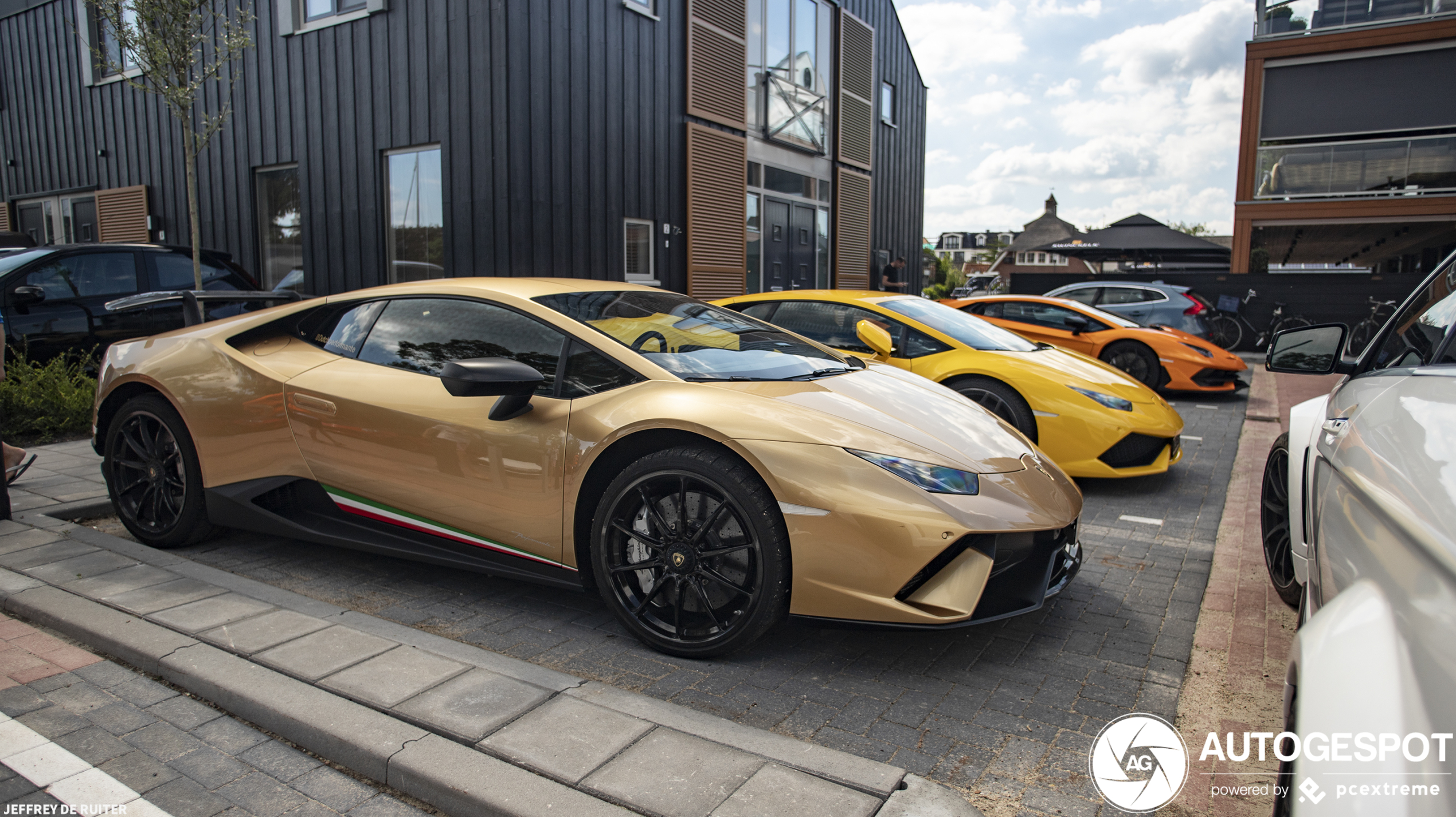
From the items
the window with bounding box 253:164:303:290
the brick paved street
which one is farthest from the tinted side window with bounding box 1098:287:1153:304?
the window with bounding box 253:164:303:290

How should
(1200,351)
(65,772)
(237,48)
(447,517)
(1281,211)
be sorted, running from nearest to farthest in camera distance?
(65,772)
(447,517)
(237,48)
(1200,351)
(1281,211)

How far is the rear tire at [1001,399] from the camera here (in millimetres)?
5309

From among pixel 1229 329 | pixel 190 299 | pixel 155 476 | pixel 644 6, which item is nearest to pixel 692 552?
pixel 155 476

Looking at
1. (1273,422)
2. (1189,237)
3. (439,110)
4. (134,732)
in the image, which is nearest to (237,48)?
(439,110)

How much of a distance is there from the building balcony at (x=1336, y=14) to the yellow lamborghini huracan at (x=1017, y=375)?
17663 millimetres

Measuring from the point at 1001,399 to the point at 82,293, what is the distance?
7.78 meters

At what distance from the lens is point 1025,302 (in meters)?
9.51

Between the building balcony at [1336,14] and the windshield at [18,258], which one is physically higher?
the building balcony at [1336,14]

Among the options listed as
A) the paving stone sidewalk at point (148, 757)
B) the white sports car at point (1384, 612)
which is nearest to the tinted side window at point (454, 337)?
the paving stone sidewalk at point (148, 757)

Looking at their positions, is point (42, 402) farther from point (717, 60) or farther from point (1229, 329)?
point (1229, 329)

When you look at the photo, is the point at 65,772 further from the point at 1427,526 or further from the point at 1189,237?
the point at 1189,237

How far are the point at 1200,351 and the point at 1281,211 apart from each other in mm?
12126

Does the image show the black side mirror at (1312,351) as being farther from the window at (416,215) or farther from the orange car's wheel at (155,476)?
the window at (416,215)

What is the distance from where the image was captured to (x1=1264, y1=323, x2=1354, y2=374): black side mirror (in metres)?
2.80
